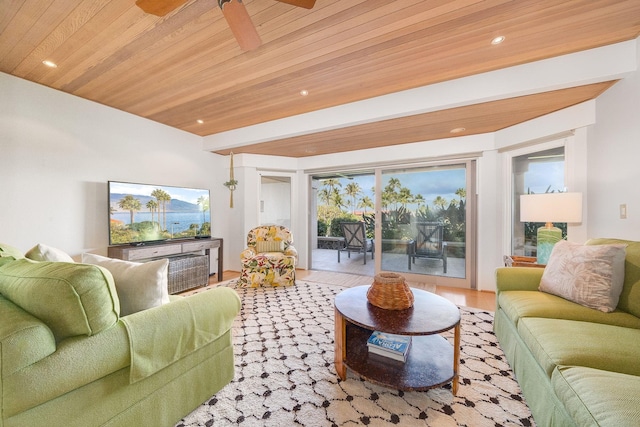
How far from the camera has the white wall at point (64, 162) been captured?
2.46m

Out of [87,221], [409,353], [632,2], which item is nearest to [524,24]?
[632,2]

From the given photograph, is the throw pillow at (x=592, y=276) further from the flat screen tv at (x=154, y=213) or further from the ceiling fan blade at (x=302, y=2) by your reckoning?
the flat screen tv at (x=154, y=213)

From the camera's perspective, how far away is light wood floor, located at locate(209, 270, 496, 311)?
10.3ft

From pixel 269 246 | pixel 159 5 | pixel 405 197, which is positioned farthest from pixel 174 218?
pixel 405 197

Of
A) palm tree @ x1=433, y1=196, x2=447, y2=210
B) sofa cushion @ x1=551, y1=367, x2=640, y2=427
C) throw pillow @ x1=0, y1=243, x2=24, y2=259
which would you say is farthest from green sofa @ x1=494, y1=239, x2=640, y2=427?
throw pillow @ x1=0, y1=243, x2=24, y2=259

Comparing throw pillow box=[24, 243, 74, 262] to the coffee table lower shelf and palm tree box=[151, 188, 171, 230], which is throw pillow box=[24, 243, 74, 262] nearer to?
the coffee table lower shelf

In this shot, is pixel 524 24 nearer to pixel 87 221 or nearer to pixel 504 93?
pixel 504 93

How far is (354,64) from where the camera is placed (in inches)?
84.6

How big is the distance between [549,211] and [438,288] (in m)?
1.88

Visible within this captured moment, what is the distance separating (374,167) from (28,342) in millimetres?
4309

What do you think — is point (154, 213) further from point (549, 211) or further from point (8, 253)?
point (549, 211)

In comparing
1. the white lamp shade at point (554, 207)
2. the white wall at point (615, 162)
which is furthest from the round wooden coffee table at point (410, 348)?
the white wall at point (615, 162)

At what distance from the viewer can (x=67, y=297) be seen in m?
0.91

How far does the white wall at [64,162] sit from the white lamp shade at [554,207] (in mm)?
4631
